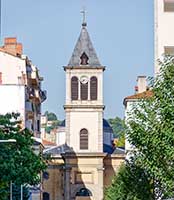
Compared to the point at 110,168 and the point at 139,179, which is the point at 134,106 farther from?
the point at 110,168

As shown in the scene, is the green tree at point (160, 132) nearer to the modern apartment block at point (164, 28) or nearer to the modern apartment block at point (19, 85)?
the modern apartment block at point (164, 28)

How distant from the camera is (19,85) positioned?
9331 centimetres

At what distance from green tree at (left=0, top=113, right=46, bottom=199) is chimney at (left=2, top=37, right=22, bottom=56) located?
4469cm

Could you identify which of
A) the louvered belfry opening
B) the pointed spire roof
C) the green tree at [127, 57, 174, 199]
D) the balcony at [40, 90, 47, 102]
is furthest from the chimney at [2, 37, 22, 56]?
the green tree at [127, 57, 174, 199]

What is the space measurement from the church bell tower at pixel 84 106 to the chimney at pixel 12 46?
28.9 m

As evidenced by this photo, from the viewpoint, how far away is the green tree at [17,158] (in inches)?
2085

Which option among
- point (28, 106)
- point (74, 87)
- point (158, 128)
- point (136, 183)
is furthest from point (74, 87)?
point (158, 128)

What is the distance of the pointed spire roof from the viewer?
460ft

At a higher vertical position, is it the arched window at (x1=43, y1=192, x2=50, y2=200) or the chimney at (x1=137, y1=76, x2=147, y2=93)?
the chimney at (x1=137, y1=76, x2=147, y2=93)

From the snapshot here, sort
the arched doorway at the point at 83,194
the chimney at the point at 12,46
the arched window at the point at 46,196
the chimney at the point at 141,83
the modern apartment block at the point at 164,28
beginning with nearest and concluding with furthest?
the modern apartment block at the point at 164,28 < the chimney at the point at 12,46 < the chimney at the point at 141,83 < the arched doorway at the point at 83,194 < the arched window at the point at 46,196

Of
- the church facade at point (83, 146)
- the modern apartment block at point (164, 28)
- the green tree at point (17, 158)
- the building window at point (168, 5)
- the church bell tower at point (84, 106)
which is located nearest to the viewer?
the green tree at point (17, 158)

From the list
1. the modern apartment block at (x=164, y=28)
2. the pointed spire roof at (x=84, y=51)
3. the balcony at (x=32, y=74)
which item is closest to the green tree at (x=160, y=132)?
the modern apartment block at (x=164, y=28)

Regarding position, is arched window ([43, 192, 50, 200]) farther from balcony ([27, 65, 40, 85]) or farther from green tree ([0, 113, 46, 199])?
green tree ([0, 113, 46, 199])

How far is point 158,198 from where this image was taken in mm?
53062
